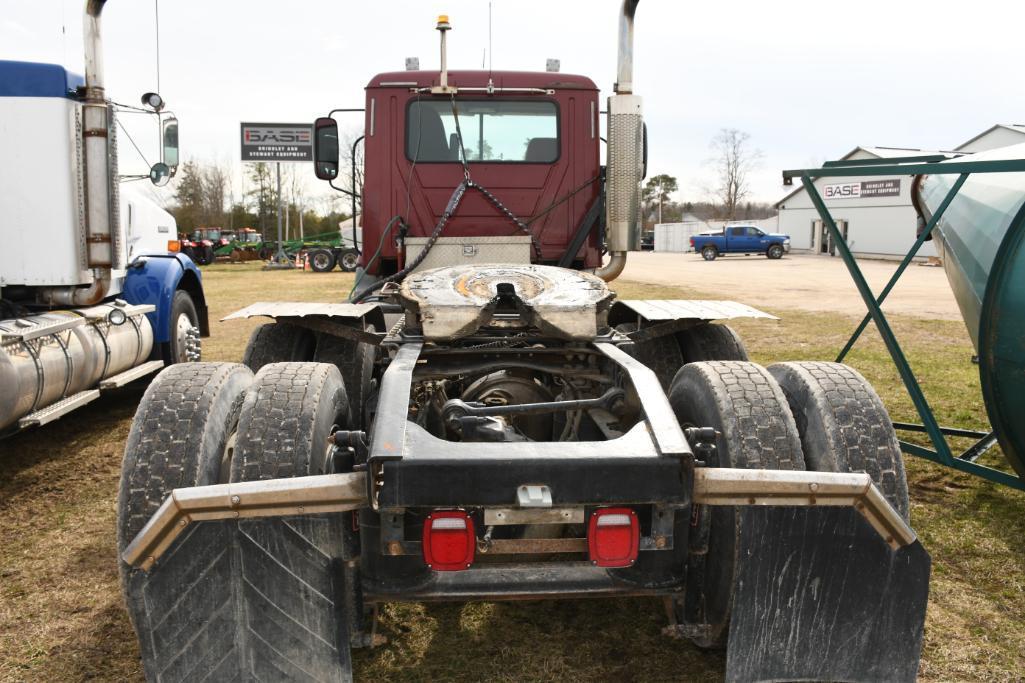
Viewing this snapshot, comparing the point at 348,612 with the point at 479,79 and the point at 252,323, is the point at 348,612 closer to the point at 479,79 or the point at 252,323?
the point at 479,79

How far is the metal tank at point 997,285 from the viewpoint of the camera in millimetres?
3992

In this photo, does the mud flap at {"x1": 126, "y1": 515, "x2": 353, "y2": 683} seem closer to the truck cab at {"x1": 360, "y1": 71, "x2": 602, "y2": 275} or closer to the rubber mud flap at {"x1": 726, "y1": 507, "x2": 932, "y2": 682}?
the rubber mud flap at {"x1": 726, "y1": 507, "x2": 932, "y2": 682}

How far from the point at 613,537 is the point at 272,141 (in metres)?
37.5

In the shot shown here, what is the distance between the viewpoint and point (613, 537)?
2301mm

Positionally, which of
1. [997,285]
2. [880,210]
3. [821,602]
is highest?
[880,210]

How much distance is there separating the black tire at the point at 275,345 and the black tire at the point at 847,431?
2.47m

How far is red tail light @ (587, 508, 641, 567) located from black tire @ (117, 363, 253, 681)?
1.02m

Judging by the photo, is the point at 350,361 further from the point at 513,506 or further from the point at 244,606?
the point at 513,506

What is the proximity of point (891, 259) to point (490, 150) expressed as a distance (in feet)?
123

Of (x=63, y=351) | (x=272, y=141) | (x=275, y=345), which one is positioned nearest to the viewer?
(x=275, y=345)

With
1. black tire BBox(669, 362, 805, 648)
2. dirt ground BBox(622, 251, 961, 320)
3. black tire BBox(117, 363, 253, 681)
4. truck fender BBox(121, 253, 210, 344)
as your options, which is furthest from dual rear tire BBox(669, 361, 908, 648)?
dirt ground BBox(622, 251, 961, 320)

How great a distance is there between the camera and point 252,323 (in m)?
13.4

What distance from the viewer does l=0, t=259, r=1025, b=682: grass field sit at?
3027 mm

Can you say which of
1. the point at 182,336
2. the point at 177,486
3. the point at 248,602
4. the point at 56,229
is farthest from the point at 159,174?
the point at 248,602
